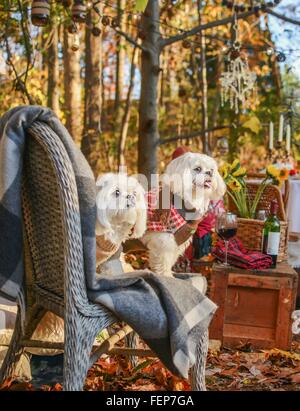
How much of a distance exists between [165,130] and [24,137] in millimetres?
13155

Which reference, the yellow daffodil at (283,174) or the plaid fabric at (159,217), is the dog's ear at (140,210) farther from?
the yellow daffodil at (283,174)

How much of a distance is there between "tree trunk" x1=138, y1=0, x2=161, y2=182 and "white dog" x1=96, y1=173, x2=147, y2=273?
307 cm

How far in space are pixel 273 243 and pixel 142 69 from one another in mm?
3012

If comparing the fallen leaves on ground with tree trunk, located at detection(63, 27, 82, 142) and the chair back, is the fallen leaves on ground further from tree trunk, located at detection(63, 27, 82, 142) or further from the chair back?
tree trunk, located at detection(63, 27, 82, 142)

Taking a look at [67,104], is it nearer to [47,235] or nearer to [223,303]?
[223,303]

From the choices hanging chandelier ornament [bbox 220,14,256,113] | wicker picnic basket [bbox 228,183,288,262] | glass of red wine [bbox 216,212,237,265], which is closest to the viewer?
glass of red wine [bbox 216,212,237,265]

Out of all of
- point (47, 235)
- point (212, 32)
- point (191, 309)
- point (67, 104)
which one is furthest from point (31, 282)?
point (212, 32)

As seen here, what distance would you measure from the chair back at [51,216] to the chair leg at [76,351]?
0.29 ft

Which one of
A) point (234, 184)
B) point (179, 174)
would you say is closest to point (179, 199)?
point (179, 174)

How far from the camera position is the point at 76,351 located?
201 centimetres

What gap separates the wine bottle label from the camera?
11.5ft

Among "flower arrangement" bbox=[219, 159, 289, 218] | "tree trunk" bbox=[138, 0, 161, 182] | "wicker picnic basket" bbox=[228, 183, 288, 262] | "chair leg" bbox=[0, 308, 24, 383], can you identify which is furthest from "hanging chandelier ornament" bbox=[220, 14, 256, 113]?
"chair leg" bbox=[0, 308, 24, 383]

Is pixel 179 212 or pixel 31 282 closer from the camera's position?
pixel 31 282

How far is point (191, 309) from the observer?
2182 mm
